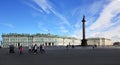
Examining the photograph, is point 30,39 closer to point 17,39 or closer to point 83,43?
point 17,39

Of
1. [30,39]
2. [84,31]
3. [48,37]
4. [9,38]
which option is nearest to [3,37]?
[9,38]

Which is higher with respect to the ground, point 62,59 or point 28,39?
point 28,39

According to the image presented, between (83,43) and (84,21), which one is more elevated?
(84,21)

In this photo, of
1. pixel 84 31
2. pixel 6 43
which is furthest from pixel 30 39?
pixel 84 31

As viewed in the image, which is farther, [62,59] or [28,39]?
[28,39]

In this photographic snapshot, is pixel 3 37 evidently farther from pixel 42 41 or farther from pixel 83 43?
pixel 83 43

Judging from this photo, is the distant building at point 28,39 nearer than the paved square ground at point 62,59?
No

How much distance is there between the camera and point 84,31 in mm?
92750

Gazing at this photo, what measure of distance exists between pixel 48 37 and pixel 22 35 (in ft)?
59.7

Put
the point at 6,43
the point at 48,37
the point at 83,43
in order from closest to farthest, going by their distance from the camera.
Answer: the point at 83,43 < the point at 6,43 < the point at 48,37

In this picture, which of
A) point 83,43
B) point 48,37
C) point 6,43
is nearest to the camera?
point 83,43

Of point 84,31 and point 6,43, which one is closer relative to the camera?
point 84,31

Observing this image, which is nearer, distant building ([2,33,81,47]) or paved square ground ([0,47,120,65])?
paved square ground ([0,47,120,65])

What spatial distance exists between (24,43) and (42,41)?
12.5 meters
